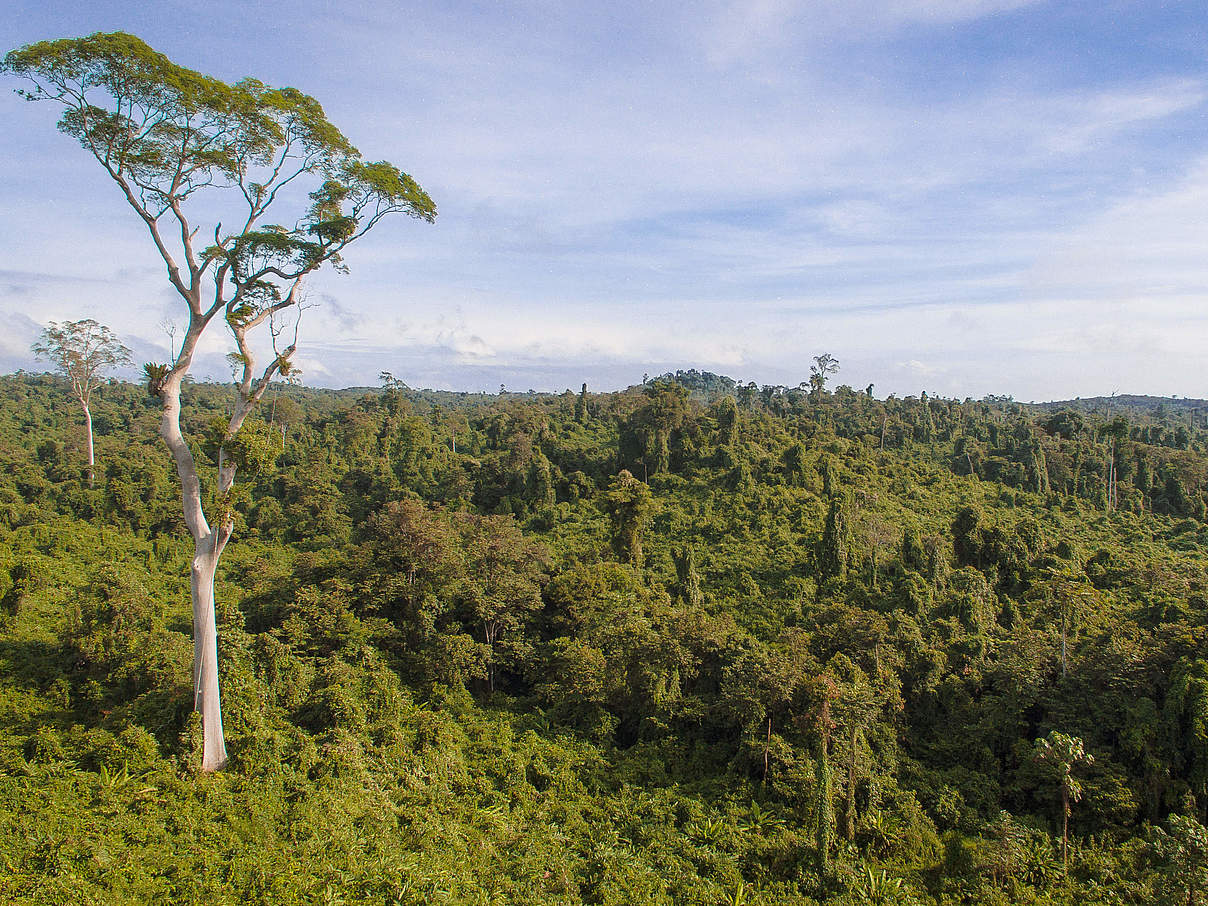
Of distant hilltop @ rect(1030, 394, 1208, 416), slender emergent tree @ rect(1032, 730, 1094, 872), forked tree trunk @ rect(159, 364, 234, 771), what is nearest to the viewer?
forked tree trunk @ rect(159, 364, 234, 771)

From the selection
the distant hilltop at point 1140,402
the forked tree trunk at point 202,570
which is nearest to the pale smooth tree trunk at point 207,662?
the forked tree trunk at point 202,570

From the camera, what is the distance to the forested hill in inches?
434

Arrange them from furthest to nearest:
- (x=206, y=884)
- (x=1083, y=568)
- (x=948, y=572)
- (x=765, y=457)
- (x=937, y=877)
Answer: (x=765, y=457)
(x=1083, y=568)
(x=948, y=572)
(x=937, y=877)
(x=206, y=884)

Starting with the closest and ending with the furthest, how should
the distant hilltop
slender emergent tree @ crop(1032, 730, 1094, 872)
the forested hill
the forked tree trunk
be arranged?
1. the forested hill
2. the forked tree trunk
3. slender emergent tree @ crop(1032, 730, 1094, 872)
4. the distant hilltop

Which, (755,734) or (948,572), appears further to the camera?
(948,572)

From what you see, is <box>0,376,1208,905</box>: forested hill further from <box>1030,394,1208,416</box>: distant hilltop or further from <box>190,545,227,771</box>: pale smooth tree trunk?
<box>1030,394,1208,416</box>: distant hilltop

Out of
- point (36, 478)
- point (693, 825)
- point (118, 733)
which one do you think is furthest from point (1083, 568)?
point (36, 478)

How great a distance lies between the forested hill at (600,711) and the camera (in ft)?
36.2

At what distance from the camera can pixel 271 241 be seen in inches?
482

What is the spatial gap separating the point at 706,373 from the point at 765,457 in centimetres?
7226

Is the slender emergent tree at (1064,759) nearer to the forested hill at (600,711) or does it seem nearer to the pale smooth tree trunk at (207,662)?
the forested hill at (600,711)

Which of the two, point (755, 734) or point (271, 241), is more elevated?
point (271, 241)

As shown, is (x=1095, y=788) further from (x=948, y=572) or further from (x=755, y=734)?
(x=948, y=572)

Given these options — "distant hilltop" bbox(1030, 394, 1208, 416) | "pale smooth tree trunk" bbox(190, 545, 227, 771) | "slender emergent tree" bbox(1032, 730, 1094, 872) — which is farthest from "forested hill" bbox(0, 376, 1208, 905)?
"distant hilltop" bbox(1030, 394, 1208, 416)
